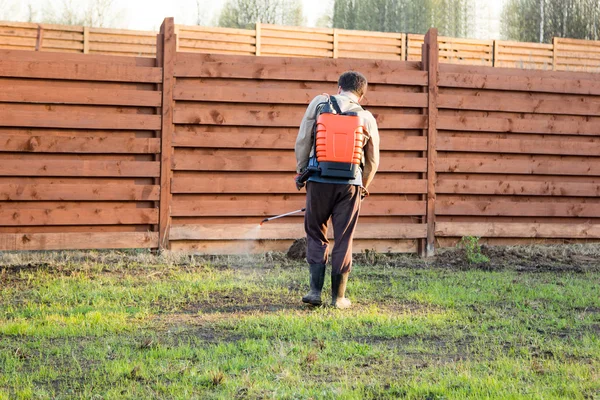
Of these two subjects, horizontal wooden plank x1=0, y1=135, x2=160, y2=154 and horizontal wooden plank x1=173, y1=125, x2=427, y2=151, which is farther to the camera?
horizontal wooden plank x1=173, y1=125, x2=427, y2=151

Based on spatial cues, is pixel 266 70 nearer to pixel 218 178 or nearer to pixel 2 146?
pixel 218 178

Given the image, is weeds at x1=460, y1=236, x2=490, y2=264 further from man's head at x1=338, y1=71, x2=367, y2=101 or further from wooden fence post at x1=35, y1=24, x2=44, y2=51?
wooden fence post at x1=35, y1=24, x2=44, y2=51

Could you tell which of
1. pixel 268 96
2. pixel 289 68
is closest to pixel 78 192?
pixel 268 96

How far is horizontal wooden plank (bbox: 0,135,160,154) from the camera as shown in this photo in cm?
828

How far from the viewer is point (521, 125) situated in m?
9.78

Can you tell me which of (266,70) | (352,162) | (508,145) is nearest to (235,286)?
(352,162)

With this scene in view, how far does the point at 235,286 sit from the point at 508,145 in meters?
4.49

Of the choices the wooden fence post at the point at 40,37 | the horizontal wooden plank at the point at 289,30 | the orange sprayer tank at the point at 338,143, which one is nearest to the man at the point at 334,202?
the orange sprayer tank at the point at 338,143

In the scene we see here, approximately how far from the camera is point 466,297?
21.2ft

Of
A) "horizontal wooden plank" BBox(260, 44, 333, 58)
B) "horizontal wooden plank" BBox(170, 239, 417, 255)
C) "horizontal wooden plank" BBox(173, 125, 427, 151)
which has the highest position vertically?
"horizontal wooden plank" BBox(260, 44, 333, 58)

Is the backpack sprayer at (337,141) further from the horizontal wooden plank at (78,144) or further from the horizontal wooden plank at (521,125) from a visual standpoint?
the horizontal wooden plank at (521,125)

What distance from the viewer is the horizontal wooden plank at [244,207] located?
8.77m

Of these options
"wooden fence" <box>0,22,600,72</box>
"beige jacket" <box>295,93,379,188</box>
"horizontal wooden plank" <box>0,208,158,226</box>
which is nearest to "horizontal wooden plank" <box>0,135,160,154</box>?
"horizontal wooden plank" <box>0,208,158,226</box>

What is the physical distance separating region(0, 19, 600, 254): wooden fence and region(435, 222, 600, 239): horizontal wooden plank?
0.06 ft
